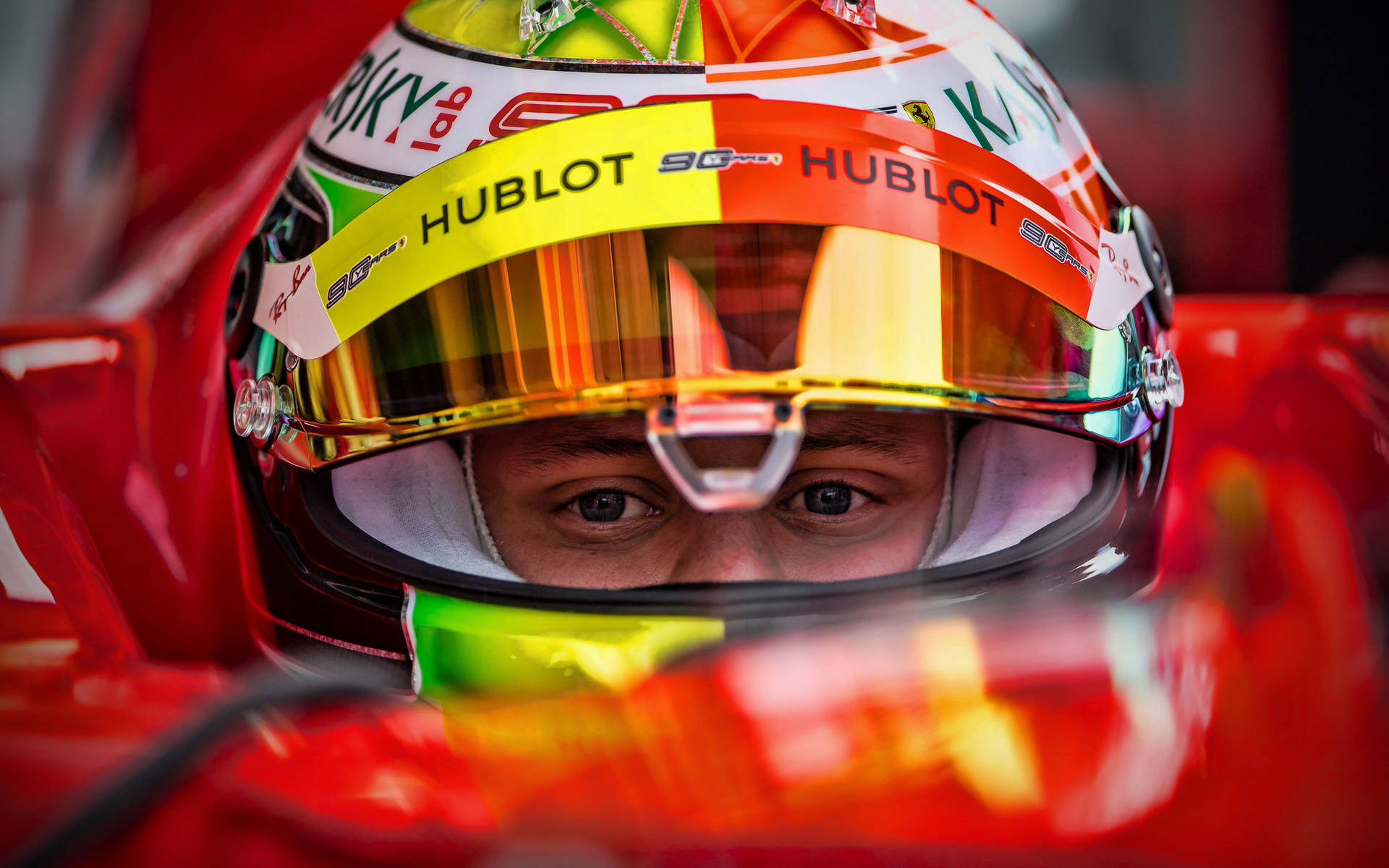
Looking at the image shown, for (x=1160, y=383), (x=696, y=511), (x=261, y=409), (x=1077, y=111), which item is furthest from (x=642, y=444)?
(x=1077, y=111)

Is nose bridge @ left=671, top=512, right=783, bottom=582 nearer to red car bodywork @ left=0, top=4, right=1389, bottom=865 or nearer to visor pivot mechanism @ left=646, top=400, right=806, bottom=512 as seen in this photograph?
visor pivot mechanism @ left=646, top=400, right=806, bottom=512

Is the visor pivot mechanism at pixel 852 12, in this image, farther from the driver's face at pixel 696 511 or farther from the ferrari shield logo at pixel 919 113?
the driver's face at pixel 696 511

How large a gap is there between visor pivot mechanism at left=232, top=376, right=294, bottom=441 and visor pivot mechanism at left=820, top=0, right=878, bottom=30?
17.8 inches

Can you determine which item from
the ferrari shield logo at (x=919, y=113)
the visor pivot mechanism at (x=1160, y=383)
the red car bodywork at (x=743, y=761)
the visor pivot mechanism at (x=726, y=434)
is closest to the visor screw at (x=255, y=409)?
the red car bodywork at (x=743, y=761)

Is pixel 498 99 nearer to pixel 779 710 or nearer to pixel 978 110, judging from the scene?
pixel 978 110

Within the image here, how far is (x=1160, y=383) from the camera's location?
766 mm

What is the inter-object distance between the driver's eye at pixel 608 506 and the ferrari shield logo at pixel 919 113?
1.06 ft

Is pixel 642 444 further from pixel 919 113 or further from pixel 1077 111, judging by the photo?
pixel 1077 111

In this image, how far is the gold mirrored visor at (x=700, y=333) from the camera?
607 mm

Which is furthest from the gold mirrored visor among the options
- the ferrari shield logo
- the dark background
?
the dark background

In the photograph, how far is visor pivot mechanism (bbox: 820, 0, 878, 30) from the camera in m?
0.75

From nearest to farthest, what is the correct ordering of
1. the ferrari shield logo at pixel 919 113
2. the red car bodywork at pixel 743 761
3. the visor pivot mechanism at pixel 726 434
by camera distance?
the red car bodywork at pixel 743 761
the visor pivot mechanism at pixel 726 434
the ferrari shield logo at pixel 919 113

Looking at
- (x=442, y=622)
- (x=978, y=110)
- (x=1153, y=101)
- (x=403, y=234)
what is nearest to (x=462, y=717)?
(x=442, y=622)

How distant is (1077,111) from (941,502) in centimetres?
90
